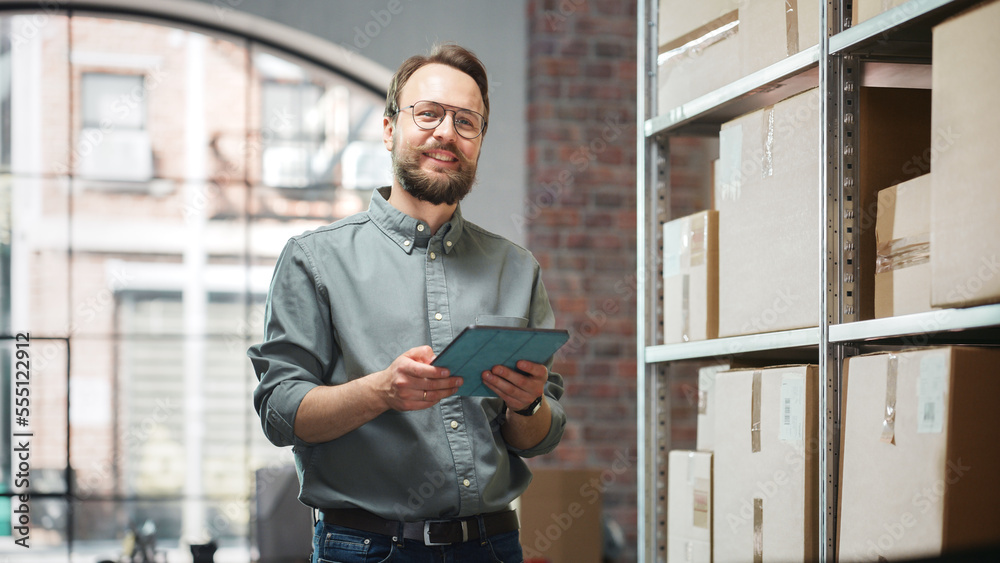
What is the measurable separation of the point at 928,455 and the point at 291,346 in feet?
3.19

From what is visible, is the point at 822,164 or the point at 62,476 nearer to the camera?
the point at 822,164

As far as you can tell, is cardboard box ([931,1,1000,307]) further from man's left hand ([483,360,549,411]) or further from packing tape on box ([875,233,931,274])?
man's left hand ([483,360,549,411])

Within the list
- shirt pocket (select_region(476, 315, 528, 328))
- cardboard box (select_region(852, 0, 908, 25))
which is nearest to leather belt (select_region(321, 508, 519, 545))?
shirt pocket (select_region(476, 315, 528, 328))

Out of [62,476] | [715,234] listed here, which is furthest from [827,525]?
[62,476]

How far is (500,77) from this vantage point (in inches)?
162

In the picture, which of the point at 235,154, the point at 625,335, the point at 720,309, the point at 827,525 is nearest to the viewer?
the point at 827,525

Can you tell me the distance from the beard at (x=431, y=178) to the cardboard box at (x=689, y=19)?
2.74 ft

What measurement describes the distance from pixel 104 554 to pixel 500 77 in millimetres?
3065

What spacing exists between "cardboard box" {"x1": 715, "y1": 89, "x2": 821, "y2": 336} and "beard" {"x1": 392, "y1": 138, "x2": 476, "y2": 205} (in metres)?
0.66

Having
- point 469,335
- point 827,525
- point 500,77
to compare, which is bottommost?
point 827,525

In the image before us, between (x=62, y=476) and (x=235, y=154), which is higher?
(x=235, y=154)

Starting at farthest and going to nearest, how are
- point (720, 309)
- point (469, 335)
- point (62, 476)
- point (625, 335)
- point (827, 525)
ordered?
point (62, 476) < point (625, 335) < point (720, 309) < point (827, 525) < point (469, 335)

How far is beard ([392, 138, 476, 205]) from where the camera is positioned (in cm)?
154

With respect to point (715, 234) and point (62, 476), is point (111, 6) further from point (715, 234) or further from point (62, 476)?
point (715, 234)
